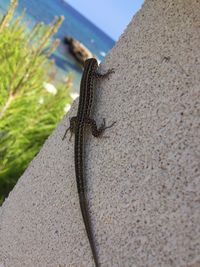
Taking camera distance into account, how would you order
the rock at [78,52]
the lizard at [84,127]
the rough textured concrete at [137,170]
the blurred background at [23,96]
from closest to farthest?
the rough textured concrete at [137,170]
the lizard at [84,127]
the blurred background at [23,96]
the rock at [78,52]

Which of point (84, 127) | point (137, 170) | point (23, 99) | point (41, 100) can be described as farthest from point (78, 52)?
point (137, 170)

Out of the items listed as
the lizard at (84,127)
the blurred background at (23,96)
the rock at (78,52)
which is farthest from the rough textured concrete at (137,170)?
the rock at (78,52)

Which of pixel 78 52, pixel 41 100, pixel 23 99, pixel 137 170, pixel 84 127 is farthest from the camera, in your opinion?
pixel 78 52

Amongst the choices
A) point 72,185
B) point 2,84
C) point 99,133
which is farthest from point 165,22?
point 2,84

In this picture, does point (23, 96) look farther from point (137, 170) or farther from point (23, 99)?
point (137, 170)

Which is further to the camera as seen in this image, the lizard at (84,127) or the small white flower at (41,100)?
the small white flower at (41,100)

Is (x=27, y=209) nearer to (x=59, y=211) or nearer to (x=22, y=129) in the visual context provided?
(x=59, y=211)

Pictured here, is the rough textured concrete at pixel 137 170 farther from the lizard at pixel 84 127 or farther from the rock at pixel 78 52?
the rock at pixel 78 52
